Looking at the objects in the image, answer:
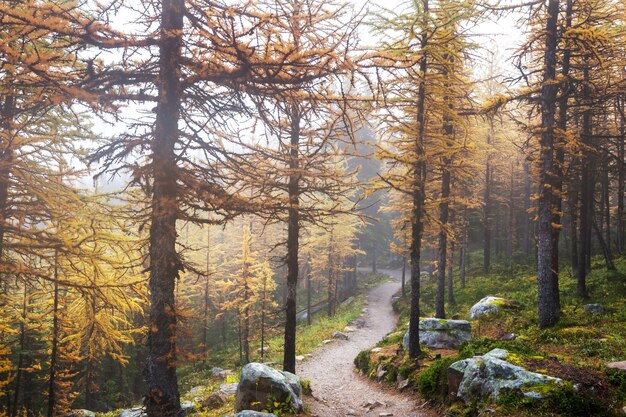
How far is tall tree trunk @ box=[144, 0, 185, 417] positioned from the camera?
227 inches

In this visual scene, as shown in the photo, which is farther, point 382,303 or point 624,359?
point 382,303

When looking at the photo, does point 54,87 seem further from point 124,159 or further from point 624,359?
point 624,359

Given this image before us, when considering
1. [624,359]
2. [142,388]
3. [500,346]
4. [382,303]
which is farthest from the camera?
[382,303]

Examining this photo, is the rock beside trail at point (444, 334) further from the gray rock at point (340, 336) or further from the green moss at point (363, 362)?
the gray rock at point (340, 336)

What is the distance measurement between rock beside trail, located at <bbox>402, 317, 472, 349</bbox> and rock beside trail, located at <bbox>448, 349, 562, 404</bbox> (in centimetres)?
→ 511

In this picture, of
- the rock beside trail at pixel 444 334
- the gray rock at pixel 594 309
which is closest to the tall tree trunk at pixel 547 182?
the gray rock at pixel 594 309

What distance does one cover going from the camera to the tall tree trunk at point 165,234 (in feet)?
18.9

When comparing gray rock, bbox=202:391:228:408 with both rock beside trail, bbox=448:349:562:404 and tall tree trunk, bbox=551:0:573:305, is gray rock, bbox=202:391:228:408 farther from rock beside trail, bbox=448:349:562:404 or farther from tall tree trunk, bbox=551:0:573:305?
tall tree trunk, bbox=551:0:573:305

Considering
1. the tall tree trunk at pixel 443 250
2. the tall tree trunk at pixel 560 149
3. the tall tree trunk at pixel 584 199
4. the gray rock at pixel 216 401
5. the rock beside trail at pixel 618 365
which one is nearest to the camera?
the rock beside trail at pixel 618 365

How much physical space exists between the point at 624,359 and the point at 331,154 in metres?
8.38

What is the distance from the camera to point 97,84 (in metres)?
5.86

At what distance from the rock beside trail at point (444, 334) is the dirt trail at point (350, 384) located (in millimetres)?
2520

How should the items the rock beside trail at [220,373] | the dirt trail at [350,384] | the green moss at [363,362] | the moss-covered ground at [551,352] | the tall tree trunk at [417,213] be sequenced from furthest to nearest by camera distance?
the rock beside trail at [220,373] → the green moss at [363,362] → the tall tree trunk at [417,213] → the dirt trail at [350,384] → the moss-covered ground at [551,352]

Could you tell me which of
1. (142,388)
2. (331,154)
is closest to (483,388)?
(331,154)
